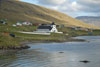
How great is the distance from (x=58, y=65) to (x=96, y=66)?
8936 mm

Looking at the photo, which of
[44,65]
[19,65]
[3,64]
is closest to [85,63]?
[44,65]

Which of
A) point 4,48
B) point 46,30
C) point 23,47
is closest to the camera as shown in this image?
point 4,48

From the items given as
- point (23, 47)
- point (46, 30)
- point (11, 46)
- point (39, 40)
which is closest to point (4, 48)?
point (11, 46)

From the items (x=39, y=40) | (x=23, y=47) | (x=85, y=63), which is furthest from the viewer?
(x=39, y=40)

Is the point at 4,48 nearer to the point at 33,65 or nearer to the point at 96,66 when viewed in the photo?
the point at 33,65

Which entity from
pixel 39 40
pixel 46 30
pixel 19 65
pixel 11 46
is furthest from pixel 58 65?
pixel 46 30

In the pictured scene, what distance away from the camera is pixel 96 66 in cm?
4797

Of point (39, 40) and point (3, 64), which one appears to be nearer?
point (3, 64)

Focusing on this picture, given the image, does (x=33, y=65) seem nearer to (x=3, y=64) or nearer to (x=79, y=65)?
(x=3, y=64)

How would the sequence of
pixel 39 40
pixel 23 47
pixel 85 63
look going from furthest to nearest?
pixel 39 40 < pixel 23 47 < pixel 85 63

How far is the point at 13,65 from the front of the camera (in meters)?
49.2

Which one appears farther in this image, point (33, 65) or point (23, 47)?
point (23, 47)

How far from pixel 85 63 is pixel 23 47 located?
3741 cm

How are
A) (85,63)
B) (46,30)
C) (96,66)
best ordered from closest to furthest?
(96,66)
(85,63)
(46,30)
